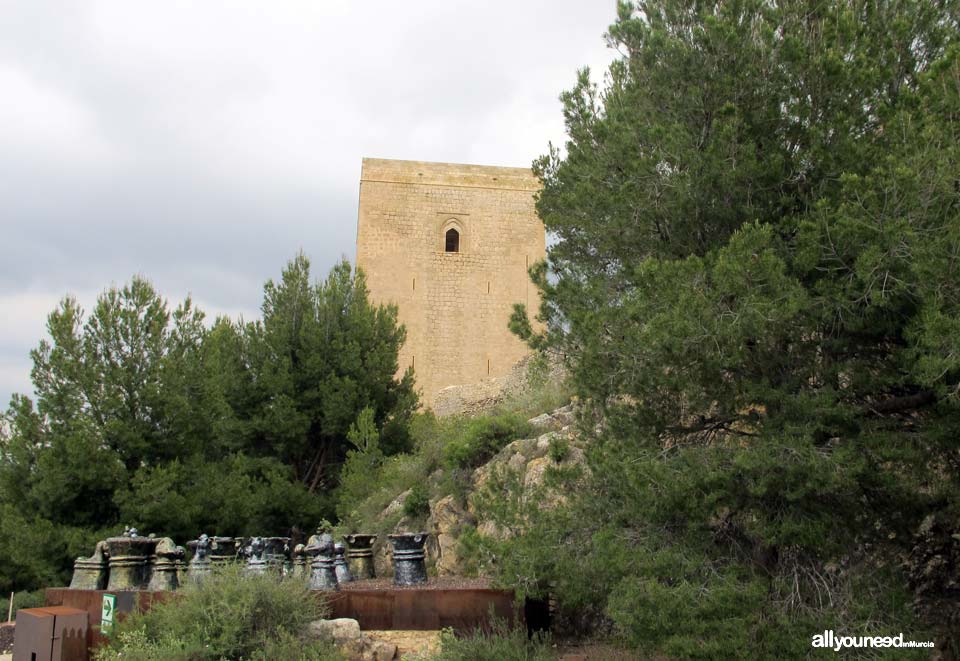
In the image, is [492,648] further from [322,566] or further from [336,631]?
[322,566]

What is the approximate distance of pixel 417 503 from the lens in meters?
11.0

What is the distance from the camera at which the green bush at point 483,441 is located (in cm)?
1082

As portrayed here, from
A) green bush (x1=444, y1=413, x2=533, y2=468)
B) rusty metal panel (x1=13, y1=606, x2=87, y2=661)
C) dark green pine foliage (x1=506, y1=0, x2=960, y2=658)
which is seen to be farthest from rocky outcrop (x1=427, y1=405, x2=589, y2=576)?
rusty metal panel (x1=13, y1=606, x2=87, y2=661)

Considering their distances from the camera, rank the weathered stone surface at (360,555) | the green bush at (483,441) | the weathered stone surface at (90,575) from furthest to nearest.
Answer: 1. the green bush at (483,441)
2. the weathered stone surface at (360,555)
3. the weathered stone surface at (90,575)

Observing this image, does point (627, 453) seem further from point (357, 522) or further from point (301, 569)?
point (357, 522)

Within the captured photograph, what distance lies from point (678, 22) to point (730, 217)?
1700 millimetres

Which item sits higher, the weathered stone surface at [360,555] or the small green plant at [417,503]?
the small green plant at [417,503]

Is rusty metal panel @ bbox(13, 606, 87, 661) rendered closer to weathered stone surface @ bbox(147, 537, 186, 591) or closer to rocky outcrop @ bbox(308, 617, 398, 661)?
weathered stone surface @ bbox(147, 537, 186, 591)

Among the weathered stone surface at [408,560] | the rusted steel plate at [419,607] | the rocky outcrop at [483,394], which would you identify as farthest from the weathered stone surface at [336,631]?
the rocky outcrop at [483,394]

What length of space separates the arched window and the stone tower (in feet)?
0.10

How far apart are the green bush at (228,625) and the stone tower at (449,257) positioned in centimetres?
1566

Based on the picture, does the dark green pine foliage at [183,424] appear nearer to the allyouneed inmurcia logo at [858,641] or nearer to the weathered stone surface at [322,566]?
the weathered stone surface at [322,566]

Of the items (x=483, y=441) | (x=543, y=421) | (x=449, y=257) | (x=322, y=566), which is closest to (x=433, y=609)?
(x=322, y=566)

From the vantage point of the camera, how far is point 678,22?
6.15 meters
